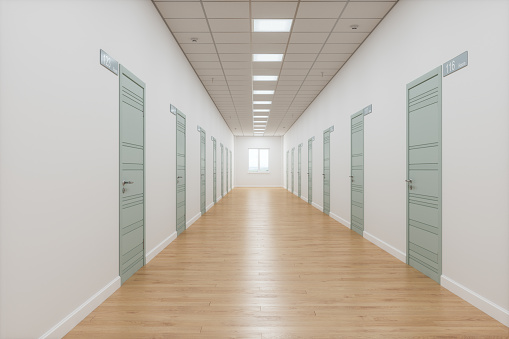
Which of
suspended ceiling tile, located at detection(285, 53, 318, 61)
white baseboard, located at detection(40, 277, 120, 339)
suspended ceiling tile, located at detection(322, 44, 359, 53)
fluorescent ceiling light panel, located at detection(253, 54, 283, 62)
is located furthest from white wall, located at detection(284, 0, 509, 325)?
white baseboard, located at detection(40, 277, 120, 339)

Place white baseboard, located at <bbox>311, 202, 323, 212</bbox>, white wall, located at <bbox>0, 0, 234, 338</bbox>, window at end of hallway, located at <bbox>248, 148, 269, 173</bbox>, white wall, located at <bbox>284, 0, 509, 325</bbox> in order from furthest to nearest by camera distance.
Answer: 1. window at end of hallway, located at <bbox>248, 148, 269, 173</bbox>
2. white baseboard, located at <bbox>311, 202, 323, 212</bbox>
3. white wall, located at <bbox>284, 0, 509, 325</bbox>
4. white wall, located at <bbox>0, 0, 234, 338</bbox>

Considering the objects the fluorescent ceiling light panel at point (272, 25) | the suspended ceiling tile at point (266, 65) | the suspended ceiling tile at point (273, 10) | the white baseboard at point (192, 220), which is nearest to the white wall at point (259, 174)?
the white baseboard at point (192, 220)

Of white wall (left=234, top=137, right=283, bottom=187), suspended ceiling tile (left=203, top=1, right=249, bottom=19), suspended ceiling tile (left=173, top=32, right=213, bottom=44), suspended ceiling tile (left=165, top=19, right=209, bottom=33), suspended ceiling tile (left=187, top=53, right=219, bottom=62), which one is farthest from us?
white wall (left=234, top=137, right=283, bottom=187)

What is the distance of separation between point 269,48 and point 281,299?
15.3 feet

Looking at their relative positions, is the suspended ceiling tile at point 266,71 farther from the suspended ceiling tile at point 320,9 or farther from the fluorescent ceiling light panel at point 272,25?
the suspended ceiling tile at point 320,9

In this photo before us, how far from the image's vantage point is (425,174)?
3.55 meters

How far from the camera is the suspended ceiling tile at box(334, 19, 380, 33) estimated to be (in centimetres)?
475

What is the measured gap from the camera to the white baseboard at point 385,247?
4.12m

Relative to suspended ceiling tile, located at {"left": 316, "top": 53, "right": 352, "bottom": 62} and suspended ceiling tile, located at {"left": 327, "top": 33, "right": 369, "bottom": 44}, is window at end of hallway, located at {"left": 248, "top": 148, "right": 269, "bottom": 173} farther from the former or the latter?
suspended ceiling tile, located at {"left": 327, "top": 33, "right": 369, "bottom": 44}

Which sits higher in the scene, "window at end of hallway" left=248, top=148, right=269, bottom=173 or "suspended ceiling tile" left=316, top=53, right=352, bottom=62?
"suspended ceiling tile" left=316, top=53, right=352, bottom=62

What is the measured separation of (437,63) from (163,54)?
3813mm

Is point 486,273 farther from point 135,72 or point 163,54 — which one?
point 163,54

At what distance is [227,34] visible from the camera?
17.0 ft

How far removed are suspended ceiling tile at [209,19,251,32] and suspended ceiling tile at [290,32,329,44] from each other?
872 millimetres
